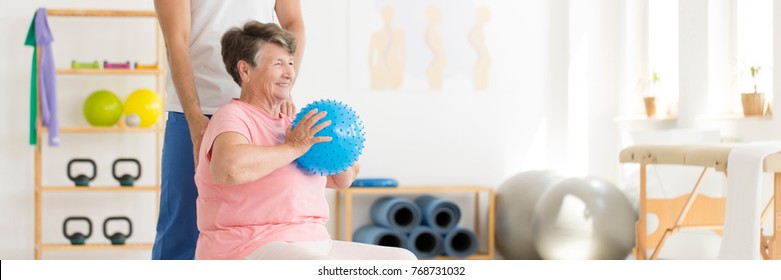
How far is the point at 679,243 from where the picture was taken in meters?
4.79

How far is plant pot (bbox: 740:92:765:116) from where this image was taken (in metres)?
4.62

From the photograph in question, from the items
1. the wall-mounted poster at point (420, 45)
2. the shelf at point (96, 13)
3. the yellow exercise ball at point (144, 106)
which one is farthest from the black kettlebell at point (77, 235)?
the wall-mounted poster at point (420, 45)

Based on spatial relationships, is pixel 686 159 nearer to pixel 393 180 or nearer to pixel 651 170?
pixel 651 170

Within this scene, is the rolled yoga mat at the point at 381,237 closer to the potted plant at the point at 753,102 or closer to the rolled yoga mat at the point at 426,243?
the rolled yoga mat at the point at 426,243

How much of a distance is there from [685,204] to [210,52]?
8.24ft

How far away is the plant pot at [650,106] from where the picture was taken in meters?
5.73

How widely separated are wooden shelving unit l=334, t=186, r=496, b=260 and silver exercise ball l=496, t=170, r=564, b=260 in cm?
7

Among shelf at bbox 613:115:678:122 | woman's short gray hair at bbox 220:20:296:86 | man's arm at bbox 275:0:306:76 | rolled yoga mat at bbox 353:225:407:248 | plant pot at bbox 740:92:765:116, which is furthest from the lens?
rolled yoga mat at bbox 353:225:407:248

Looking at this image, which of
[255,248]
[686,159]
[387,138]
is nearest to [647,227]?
[686,159]

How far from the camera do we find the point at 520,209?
5.79 meters

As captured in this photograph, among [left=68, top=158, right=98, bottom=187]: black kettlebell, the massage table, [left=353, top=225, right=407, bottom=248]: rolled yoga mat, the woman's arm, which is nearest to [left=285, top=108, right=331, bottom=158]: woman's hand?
the woman's arm

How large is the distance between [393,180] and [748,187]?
3176 millimetres

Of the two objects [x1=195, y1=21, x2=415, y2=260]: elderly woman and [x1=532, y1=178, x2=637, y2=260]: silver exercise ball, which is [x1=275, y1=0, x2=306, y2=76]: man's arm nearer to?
[x1=195, y1=21, x2=415, y2=260]: elderly woman
